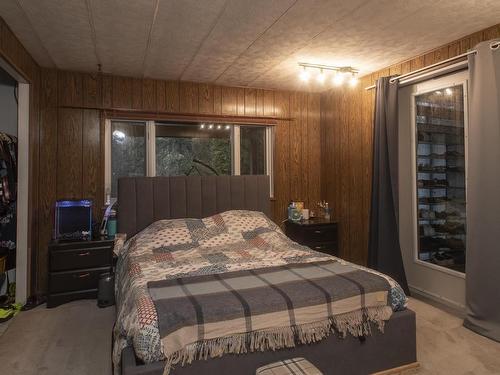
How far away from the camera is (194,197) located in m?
3.87

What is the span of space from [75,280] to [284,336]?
2418 millimetres

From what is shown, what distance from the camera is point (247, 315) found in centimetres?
178

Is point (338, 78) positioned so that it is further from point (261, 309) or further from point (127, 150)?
point (261, 309)

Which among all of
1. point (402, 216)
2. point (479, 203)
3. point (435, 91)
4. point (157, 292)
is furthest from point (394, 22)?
point (157, 292)

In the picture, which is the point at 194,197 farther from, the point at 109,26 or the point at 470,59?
the point at 470,59

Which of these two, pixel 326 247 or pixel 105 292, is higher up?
pixel 326 247

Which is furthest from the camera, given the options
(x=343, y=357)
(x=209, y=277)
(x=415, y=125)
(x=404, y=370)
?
(x=415, y=125)

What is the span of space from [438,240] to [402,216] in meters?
0.41

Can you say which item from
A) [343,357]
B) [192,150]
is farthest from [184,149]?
[343,357]

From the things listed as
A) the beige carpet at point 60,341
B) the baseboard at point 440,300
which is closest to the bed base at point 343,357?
the beige carpet at point 60,341

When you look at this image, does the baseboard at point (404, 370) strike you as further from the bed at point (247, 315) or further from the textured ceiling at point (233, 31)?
the textured ceiling at point (233, 31)

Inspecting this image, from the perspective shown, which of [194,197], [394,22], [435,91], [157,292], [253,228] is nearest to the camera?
[157,292]

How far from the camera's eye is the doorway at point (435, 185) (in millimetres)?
3156

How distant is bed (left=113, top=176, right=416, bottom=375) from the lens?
1671 mm
